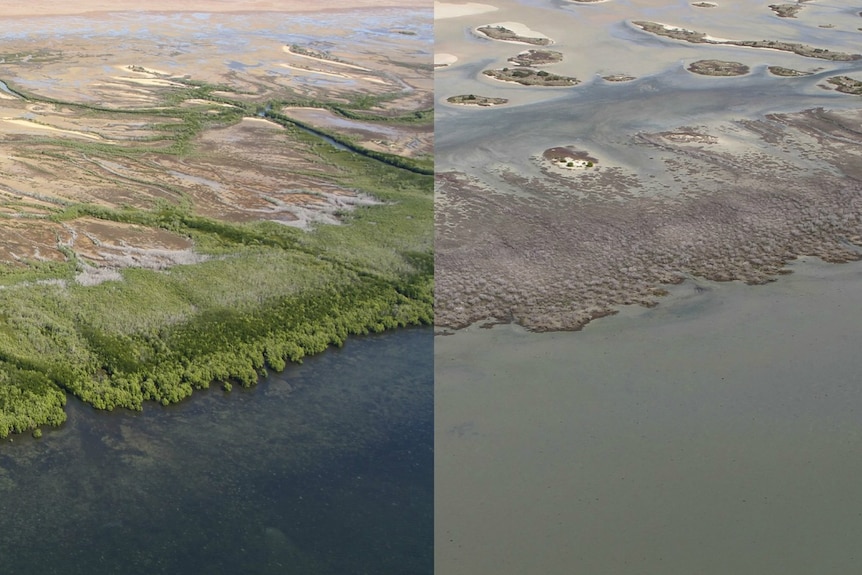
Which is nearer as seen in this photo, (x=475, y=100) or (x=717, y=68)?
(x=475, y=100)

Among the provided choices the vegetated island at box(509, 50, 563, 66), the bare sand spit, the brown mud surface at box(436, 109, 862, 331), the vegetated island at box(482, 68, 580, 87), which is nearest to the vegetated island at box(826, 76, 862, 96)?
the brown mud surface at box(436, 109, 862, 331)

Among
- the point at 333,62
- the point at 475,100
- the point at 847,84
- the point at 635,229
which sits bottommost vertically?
the point at 635,229

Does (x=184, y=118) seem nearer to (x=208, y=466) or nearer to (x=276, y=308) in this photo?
(x=276, y=308)

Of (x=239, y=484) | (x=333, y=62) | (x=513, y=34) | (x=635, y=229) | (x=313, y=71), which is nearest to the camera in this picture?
(x=239, y=484)

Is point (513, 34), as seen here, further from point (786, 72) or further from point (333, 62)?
point (786, 72)

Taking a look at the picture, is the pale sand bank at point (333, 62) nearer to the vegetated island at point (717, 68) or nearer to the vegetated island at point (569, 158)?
the vegetated island at point (717, 68)

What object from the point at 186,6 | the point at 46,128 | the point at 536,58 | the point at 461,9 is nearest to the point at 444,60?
the point at 536,58

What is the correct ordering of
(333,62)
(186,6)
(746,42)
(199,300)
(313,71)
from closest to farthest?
(199,300), (313,71), (333,62), (746,42), (186,6)
